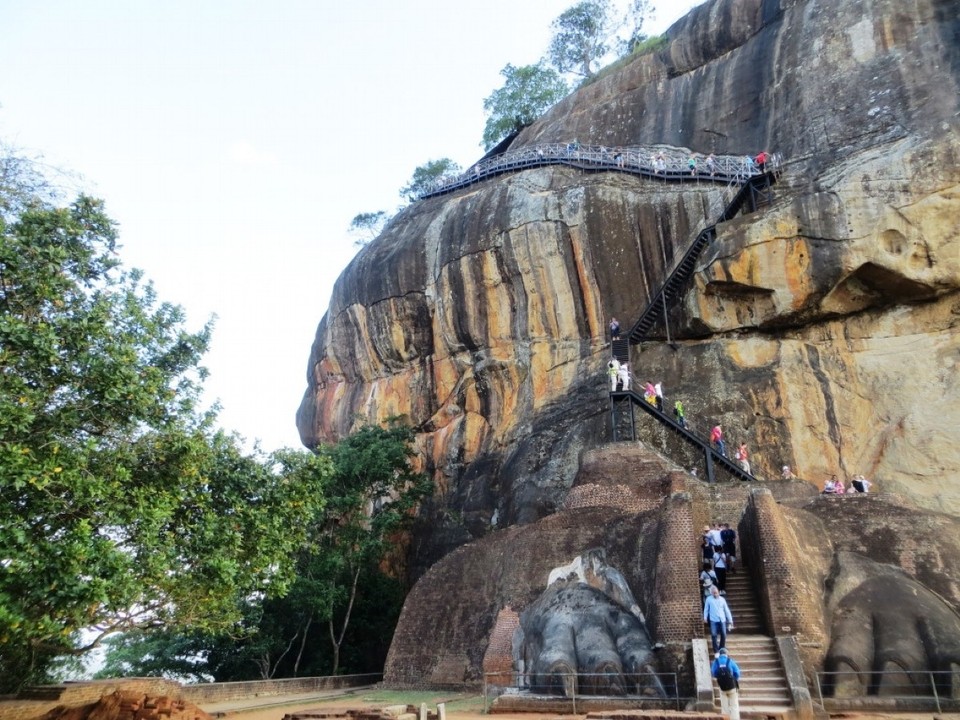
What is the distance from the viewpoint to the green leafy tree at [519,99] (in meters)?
41.9

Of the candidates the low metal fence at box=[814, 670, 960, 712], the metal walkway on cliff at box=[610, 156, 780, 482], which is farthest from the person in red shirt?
the low metal fence at box=[814, 670, 960, 712]

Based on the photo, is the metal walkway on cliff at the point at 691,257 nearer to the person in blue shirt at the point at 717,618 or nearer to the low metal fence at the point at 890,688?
the person in blue shirt at the point at 717,618

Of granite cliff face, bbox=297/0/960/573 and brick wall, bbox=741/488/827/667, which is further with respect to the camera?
granite cliff face, bbox=297/0/960/573

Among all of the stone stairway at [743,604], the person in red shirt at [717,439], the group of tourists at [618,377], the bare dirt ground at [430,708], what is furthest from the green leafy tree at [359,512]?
the stone stairway at [743,604]

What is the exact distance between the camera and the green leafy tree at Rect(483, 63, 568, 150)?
4194 centimetres

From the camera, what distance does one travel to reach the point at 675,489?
15836 millimetres

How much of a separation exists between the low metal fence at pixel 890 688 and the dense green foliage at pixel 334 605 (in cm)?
1431

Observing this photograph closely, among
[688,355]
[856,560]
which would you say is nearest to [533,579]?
[856,560]

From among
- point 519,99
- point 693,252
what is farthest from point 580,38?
point 693,252

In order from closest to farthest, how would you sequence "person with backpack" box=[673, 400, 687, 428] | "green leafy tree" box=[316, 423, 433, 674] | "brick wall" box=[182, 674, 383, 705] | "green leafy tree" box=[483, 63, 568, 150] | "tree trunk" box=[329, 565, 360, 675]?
"brick wall" box=[182, 674, 383, 705], "person with backpack" box=[673, 400, 687, 428], "tree trunk" box=[329, 565, 360, 675], "green leafy tree" box=[316, 423, 433, 674], "green leafy tree" box=[483, 63, 568, 150]

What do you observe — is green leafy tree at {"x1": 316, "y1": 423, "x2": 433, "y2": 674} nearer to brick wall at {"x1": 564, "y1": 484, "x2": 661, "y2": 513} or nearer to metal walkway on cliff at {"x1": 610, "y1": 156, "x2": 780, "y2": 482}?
metal walkway on cliff at {"x1": 610, "y1": 156, "x2": 780, "y2": 482}

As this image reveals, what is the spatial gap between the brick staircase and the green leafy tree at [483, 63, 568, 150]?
106ft

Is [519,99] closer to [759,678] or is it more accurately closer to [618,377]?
[618,377]

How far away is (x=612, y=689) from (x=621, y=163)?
20664 millimetres
